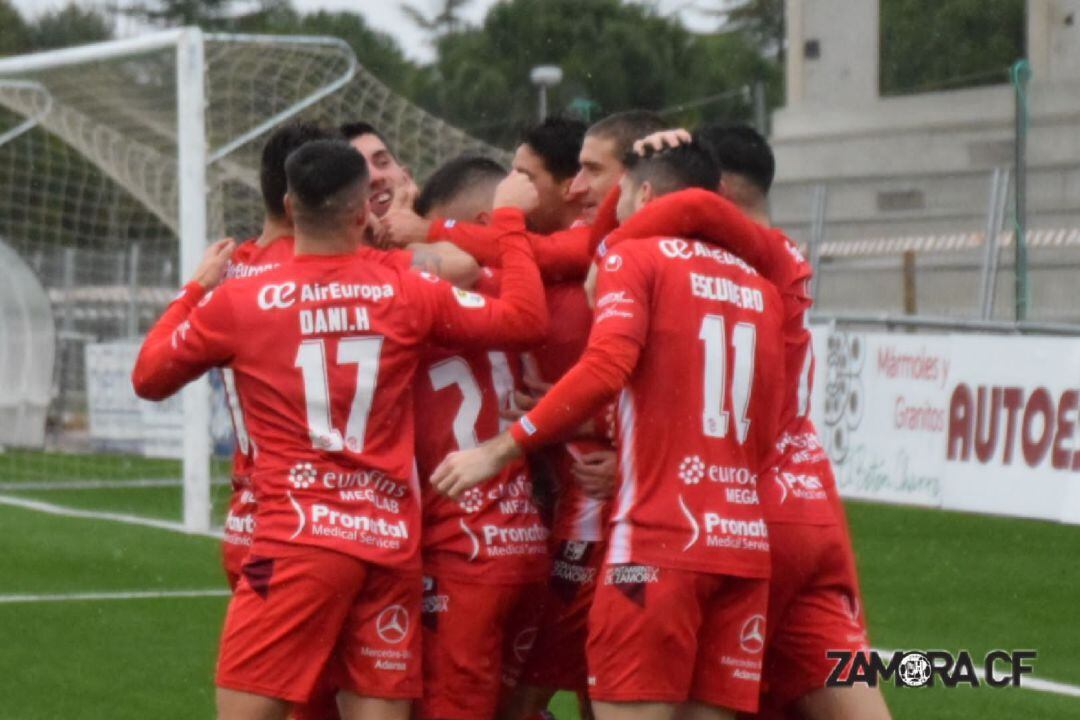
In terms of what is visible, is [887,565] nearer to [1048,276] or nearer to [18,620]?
[18,620]

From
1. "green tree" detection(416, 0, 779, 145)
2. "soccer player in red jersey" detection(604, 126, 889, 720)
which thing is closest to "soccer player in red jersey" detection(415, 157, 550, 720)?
"soccer player in red jersey" detection(604, 126, 889, 720)

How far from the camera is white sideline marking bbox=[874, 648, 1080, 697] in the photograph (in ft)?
28.8

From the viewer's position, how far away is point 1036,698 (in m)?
8.65

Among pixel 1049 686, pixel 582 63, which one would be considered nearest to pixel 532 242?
pixel 1049 686

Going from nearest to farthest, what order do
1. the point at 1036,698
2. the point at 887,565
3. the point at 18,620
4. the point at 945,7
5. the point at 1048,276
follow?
the point at 1036,698 → the point at 18,620 → the point at 887,565 → the point at 1048,276 → the point at 945,7

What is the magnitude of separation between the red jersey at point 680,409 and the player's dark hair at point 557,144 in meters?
0.89

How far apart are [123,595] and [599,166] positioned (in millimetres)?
6762

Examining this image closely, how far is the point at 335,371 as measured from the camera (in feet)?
18.1

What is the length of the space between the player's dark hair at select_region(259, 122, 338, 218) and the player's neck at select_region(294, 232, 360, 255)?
12.5 inches

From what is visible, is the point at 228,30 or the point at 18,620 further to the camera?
the point at 228,30

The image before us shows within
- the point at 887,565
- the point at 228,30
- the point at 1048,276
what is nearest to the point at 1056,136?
the point at 1048,276

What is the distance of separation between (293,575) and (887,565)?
27.4ft

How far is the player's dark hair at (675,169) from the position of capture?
5.56m

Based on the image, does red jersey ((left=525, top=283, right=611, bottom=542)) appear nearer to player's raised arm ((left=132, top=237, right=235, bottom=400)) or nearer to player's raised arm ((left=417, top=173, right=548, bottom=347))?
player's raised arm ((left=417, top=173, right=548, bottom=347))
